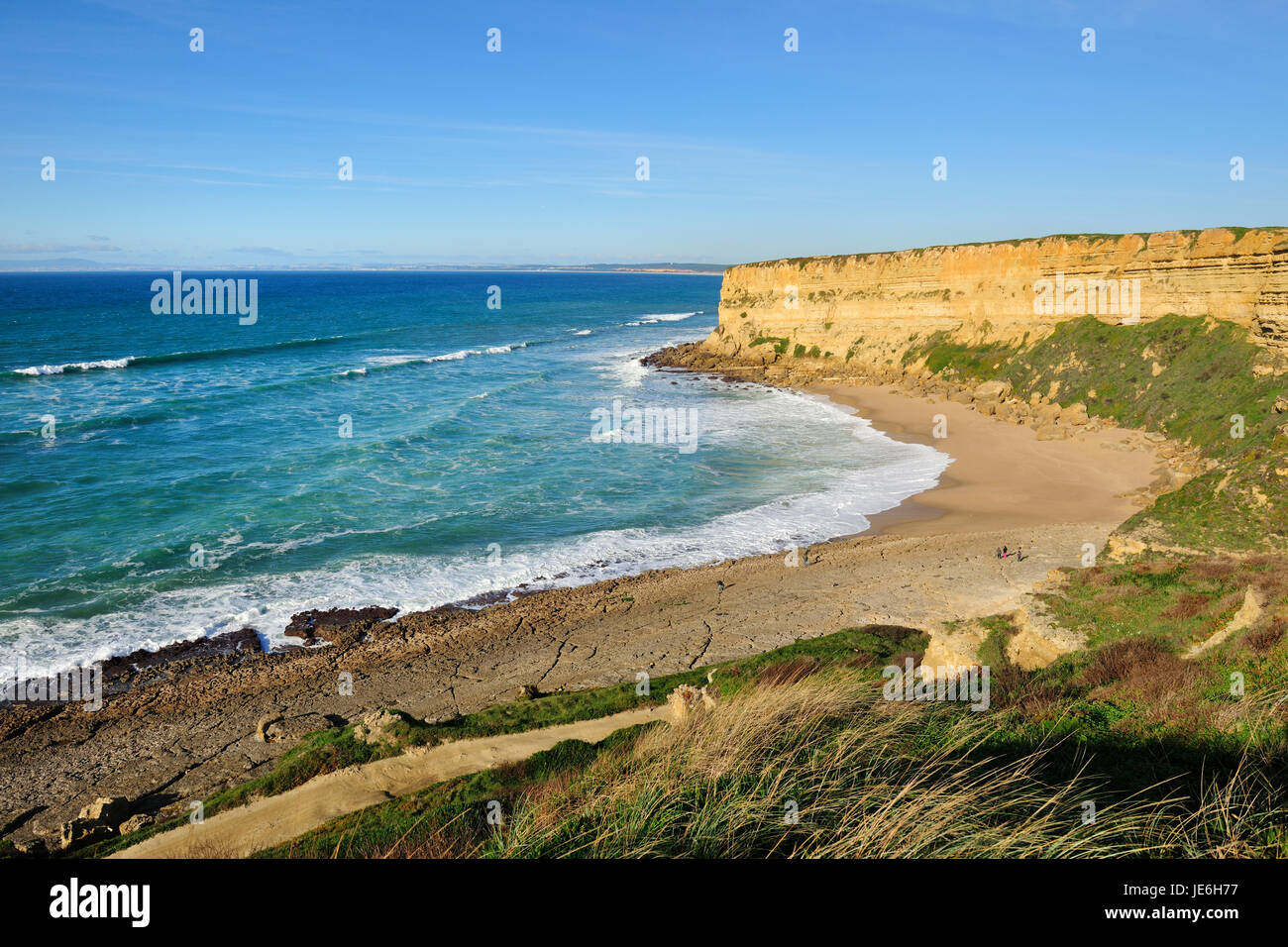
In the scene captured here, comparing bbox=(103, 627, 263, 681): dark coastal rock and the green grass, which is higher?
the green grass

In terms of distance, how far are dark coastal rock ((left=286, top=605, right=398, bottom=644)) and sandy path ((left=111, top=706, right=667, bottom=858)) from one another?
296 inches

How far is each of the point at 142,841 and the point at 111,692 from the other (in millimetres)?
7125

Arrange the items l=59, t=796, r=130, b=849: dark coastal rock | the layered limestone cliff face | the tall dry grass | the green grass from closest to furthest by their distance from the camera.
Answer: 1. the tall dry grass
2. l=59, t=796, r=130, b=849: dark coastal rock
3. the green grass
4. the layered limestone cliff face

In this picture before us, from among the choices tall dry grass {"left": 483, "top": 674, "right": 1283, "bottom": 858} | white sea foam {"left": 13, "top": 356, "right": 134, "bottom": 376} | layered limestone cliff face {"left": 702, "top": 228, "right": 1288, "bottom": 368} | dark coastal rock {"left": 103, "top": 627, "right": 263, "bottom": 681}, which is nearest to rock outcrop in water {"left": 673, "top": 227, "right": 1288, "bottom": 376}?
layered limestone cliff face {"left": 702, "top": 228, "right": 1288, "bottom": 368}

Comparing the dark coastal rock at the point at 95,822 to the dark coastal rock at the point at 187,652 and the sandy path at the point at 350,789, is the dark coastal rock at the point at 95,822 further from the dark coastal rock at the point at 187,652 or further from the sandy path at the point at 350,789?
the dark coastal rock at the point at 187,652

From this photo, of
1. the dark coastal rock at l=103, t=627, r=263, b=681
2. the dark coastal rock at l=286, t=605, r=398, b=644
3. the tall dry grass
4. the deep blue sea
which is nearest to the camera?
the tall dry grass

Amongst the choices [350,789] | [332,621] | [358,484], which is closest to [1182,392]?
[358,484]

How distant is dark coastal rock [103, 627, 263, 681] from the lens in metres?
16.3

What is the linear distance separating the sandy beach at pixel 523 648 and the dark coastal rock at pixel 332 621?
19.9 inches

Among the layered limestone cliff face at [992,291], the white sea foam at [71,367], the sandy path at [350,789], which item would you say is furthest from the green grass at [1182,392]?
the white sea foam at [71,367]

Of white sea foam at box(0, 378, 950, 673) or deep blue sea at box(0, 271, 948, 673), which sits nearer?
white sea foam at box(0, 378, 950, 673)

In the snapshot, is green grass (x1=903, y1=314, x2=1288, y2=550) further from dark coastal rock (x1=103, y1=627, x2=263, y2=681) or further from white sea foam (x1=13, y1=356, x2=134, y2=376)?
white sea foam (x1=13, y1=356, x2=134, y2=376)
